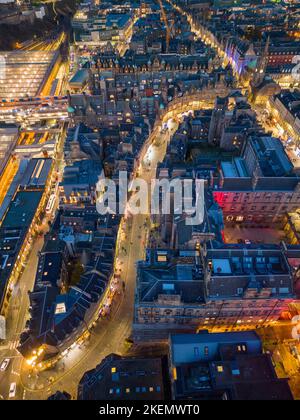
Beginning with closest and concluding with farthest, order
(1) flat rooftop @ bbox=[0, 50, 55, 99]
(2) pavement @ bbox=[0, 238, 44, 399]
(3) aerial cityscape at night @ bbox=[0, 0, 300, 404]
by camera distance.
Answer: (3) aerial cityscape at night @ bbox=[0, 0, 300, 404] < (2) pavement @ bbox=[0, 238, 44, 399] < (1) flat rooftop @ bbox=[0, 50, 55, 99]

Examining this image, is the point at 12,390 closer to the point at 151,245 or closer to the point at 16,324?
the point at 16,324

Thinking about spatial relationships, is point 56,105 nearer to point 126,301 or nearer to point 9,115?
point 9,115

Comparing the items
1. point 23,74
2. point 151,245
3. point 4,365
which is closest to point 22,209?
point 151,245

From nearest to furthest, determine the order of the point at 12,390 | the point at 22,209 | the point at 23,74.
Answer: the point at 12,390
the point at 22,209
the point at 23,74

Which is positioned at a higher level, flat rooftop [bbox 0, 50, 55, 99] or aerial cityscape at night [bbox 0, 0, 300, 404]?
flat rooftop [bbox 0, 50, 55, 99]

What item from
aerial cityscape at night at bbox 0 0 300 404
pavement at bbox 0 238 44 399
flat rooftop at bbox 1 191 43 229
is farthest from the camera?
flat rooftop at bbox 1 191 43 229

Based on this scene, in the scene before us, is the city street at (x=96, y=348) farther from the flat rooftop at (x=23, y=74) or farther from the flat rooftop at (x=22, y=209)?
the flat rooftop at (x=23, y=74)

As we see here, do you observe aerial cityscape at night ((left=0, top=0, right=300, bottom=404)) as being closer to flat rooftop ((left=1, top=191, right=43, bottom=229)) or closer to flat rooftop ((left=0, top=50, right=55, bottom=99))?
flat rooftop ((left=1, top=191, right=43, bottom=229))

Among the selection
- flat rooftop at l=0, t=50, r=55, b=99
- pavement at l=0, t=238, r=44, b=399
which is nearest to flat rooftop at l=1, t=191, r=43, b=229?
pavement at l=0, t=238, r=44, b=399
